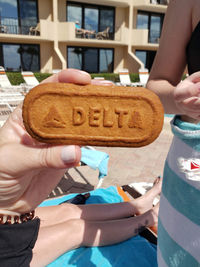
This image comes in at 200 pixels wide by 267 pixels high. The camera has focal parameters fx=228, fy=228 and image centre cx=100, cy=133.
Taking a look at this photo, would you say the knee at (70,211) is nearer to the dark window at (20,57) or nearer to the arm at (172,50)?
the arm at (172,50)

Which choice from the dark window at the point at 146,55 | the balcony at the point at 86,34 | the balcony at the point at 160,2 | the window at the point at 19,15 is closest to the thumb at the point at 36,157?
the balcony at the point at 86,34

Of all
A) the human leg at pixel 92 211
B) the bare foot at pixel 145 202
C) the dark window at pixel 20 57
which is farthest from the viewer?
the dark window at pixel 20 57

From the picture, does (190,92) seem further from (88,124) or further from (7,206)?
(7,206)

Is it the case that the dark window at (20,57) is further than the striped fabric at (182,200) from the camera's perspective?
Yes

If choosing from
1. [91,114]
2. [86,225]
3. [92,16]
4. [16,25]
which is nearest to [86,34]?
[92,16]

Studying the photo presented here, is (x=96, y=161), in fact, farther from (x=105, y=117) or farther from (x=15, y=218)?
(x=105, y=117)

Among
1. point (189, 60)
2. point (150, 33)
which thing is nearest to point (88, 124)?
point (189, 60)
